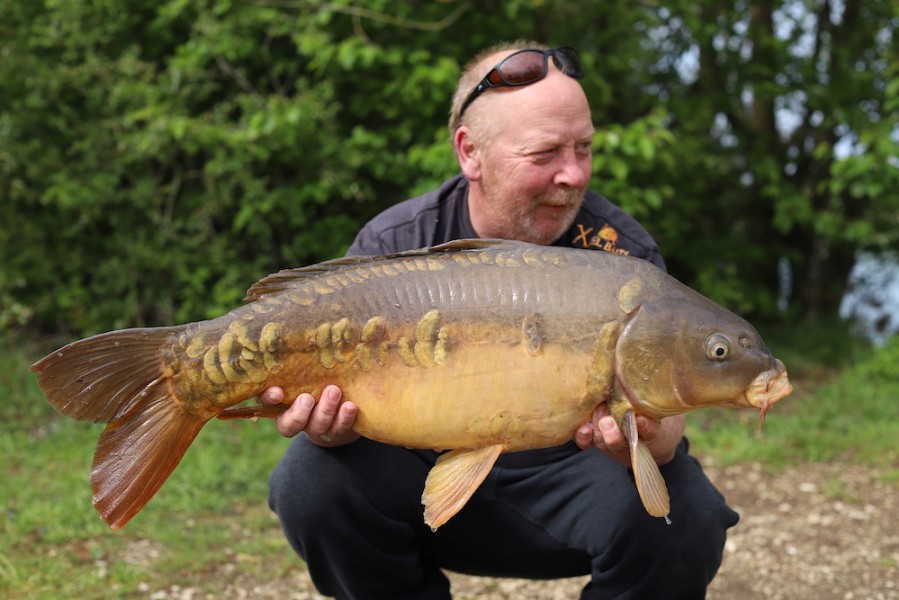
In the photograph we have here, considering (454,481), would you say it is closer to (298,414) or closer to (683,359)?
(298,414)

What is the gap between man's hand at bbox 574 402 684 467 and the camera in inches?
68.4

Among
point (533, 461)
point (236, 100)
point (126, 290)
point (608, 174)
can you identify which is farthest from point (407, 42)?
point (533, 461)

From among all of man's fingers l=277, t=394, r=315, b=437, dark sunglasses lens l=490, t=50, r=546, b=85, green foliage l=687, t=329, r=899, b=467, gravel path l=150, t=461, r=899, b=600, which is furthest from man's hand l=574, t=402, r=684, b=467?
green foliage l=687, t=329, r=899, b=467

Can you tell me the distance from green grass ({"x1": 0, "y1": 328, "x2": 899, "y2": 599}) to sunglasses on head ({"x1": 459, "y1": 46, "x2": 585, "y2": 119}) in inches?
61.7

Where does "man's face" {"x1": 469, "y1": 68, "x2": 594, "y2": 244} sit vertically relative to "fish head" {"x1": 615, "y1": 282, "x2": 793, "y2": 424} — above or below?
above

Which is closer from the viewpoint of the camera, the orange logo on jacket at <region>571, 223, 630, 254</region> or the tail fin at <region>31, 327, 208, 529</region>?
the tail fin at <region>31, 327, 208, 529</region>

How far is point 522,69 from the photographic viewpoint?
2.30m

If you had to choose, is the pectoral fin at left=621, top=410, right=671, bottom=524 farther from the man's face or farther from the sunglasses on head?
the sunglasses on head

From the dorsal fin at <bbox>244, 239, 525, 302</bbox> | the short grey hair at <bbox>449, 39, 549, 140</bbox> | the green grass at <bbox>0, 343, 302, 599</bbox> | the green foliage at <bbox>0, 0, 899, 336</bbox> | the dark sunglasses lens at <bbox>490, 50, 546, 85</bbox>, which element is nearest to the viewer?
the dorsal fin at <bbox>244, 239, 525, 302</bbox>

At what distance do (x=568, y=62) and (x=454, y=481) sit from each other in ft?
3.73

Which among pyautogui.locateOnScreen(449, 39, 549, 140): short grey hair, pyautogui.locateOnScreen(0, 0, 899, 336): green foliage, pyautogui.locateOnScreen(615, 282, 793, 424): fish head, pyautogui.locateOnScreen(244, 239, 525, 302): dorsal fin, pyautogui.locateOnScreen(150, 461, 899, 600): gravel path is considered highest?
pyautogui.locateOnScreen(449, 39, 549, 140): short grey hair

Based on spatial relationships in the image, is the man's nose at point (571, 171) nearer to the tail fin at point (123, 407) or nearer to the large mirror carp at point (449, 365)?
the large mirror carp at point (449, 365)

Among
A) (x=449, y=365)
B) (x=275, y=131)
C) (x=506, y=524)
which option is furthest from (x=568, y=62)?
(x=275, y=131)

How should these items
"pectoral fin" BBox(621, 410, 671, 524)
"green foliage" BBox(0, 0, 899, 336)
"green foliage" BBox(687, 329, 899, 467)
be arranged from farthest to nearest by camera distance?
"green foliage" BBox(0, 0, 899, 336), "green foliage" BBox(687, 329, 899, 467), "pectoral fin" BBox(621, 410, 671, 524)
